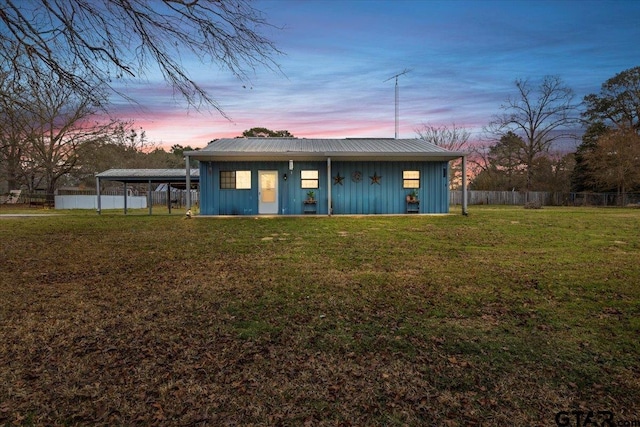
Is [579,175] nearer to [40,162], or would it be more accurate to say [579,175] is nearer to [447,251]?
[447,251]

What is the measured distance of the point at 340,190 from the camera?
15.8 meters

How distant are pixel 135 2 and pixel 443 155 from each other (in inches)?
511

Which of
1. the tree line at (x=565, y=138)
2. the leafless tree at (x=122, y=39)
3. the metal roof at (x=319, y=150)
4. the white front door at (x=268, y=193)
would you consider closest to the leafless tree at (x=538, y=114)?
the tree line at (x=565, y=138)

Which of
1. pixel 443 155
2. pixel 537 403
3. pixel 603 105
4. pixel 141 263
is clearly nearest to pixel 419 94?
pixel 443 155

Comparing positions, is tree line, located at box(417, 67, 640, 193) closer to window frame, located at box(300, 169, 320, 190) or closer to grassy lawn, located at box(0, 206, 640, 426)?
window frame, located at box(300, 169, 320, 190)

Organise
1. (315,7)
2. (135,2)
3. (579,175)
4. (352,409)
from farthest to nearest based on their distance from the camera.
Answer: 1. (579,175)
2. (315,7)
3. (135,2)
4. (352,409)

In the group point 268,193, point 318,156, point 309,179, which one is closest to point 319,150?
point 318,156

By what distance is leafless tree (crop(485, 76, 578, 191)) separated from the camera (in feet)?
103

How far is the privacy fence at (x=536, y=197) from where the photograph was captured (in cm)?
3008

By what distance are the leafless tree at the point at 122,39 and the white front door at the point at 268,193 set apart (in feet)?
36.5

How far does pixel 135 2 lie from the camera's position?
3898 millimetres

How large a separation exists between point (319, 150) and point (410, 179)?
13.7 ft

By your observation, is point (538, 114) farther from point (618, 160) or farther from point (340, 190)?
point (340, 190)

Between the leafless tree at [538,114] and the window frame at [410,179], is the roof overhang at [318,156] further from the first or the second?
the leafless tree at [538,114]
